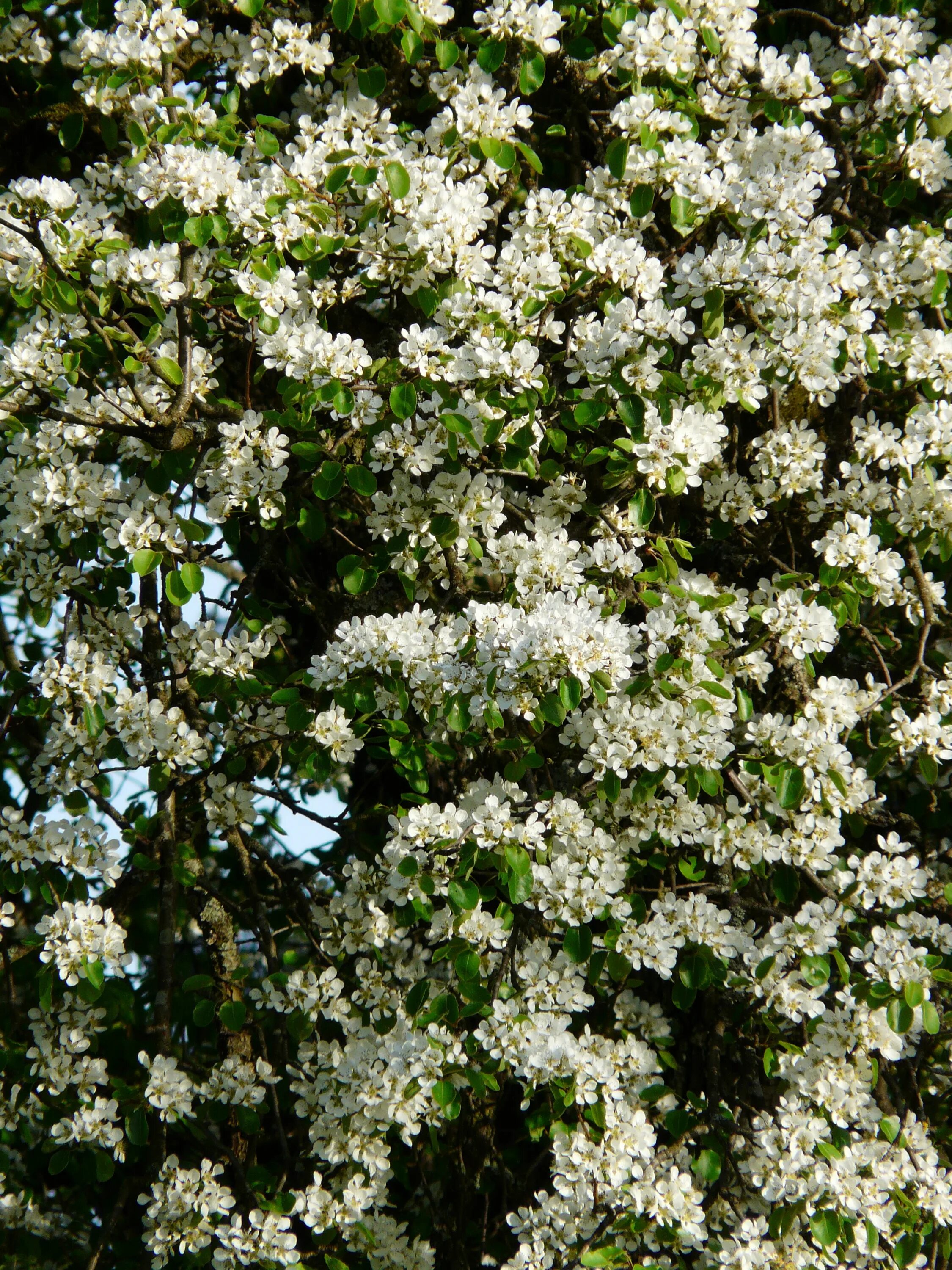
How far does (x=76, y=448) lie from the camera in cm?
265

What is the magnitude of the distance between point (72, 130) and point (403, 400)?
116cm

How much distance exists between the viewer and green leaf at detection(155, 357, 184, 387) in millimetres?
2336

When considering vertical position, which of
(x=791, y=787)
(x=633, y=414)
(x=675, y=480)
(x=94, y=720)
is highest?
(x=633, y=414)

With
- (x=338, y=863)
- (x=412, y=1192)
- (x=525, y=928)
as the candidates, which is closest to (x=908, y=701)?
(x=525, y=928)

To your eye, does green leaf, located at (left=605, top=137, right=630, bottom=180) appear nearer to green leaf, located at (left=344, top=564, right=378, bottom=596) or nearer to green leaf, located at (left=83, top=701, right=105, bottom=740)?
green leaf, located at (left=344, top=564, right=378, bottom=596)

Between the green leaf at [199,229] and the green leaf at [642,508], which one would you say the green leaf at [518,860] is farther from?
the green leaf at [199,229]

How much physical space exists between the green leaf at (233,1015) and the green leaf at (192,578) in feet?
2.94

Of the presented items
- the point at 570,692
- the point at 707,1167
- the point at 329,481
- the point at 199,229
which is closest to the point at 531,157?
the point at 199,229

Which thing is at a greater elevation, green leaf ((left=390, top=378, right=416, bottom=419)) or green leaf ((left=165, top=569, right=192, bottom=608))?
green leaf ((left=390, top=378, right=416, bottom=419))

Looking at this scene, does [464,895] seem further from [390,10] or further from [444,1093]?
[390,10]

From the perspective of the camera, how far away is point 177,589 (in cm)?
232

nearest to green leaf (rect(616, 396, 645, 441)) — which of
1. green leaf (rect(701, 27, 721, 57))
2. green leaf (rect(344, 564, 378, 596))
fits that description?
green leaf (rect(344, 564, 378, 596))

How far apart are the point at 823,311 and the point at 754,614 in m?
0.67

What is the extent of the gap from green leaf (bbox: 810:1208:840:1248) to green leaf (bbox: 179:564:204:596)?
68.7 inches
